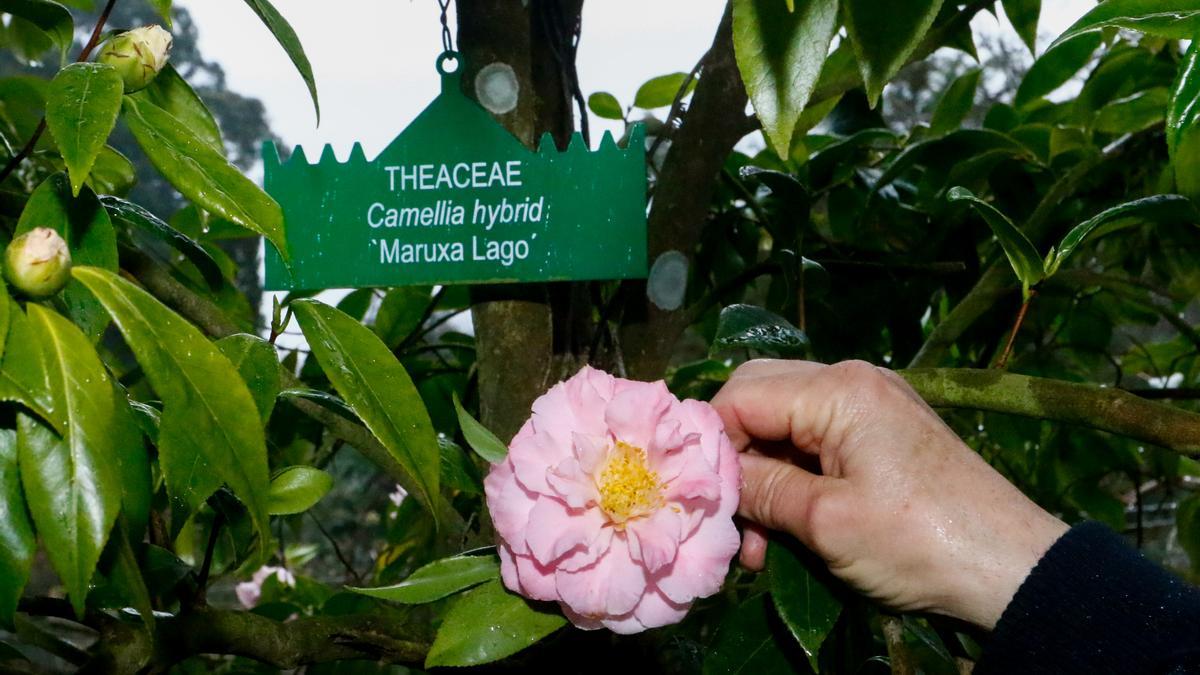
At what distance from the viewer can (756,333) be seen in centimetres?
61

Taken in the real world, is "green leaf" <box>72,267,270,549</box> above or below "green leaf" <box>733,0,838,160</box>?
below

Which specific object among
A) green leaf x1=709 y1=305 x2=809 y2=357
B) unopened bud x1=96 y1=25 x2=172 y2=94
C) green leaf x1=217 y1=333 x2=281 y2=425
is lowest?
green leaf x1=709 y1=305 x2=809 y2=357

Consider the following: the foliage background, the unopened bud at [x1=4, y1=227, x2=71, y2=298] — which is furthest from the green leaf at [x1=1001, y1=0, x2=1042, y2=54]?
the unopened bud at [x1=4, y1=227, x2=71, y2=298]

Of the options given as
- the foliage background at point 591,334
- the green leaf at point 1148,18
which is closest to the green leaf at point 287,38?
the foliage background at point 591,334

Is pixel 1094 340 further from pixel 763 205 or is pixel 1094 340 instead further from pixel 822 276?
pixel 822 276

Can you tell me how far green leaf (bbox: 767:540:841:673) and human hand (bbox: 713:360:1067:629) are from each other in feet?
0.05

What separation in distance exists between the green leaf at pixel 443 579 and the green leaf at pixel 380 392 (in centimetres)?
6

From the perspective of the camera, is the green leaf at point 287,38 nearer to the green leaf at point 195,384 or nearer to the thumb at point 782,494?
the green leaf at point 195,384

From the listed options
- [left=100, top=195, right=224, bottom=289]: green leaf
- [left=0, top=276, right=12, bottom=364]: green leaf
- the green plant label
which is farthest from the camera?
the green plant label

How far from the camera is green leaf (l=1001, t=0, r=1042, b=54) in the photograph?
673 mm

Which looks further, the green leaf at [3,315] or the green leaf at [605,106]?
the green leaf at [605,106]

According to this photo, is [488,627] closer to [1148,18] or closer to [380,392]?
[380,392]

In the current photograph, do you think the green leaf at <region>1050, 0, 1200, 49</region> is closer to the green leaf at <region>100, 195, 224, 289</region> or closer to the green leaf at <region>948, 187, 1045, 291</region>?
the green leaf at <region>948, 187, 1045, 291</region>

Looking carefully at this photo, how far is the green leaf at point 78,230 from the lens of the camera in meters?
0.42
